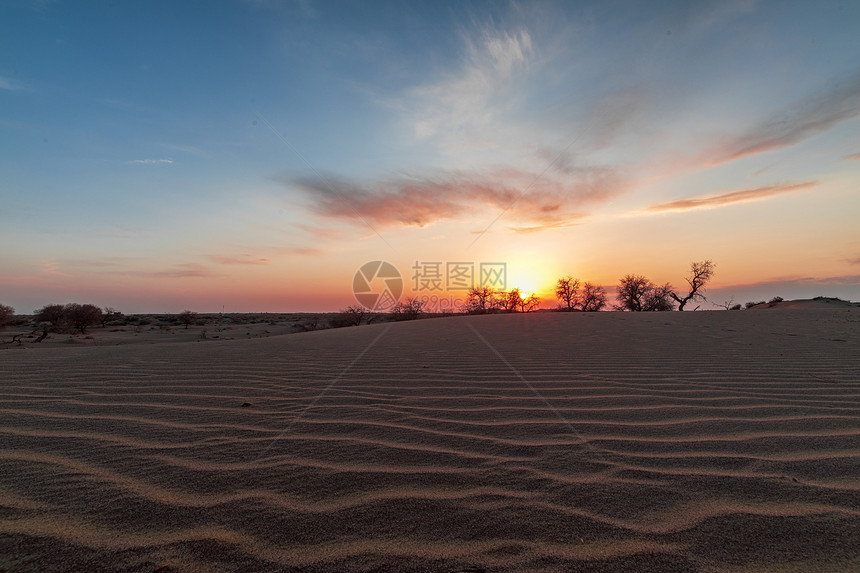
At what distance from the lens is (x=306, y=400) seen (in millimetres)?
3256

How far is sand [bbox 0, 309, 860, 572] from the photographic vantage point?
1.38 meters

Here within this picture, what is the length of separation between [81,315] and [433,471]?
848 inches

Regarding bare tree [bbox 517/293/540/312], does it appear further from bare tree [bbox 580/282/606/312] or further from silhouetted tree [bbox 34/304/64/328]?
silhouetted tree [bbox 34/304/64/328]

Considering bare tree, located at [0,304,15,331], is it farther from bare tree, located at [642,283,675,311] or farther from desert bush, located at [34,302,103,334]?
bare tree, located at [642,283,675,311]

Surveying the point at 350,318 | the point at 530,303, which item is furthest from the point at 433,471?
the point at 530,303

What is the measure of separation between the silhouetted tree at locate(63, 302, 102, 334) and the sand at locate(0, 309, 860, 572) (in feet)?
55.0

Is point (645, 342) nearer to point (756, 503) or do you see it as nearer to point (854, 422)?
point (854, 422)

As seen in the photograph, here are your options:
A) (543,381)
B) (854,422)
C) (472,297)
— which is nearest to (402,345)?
(543,381)

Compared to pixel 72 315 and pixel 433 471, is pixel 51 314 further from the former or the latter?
pixel 433 471

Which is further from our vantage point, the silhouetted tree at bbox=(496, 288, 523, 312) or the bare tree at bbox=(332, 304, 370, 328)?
the silhouetted tree at bbox=(496, 288, 523, 312)

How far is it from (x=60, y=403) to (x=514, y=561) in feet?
12.1

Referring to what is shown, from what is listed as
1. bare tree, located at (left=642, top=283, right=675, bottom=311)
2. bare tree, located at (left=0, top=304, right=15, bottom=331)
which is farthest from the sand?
bare tree, located at (left=642, top=283, right=675, bottom=311)

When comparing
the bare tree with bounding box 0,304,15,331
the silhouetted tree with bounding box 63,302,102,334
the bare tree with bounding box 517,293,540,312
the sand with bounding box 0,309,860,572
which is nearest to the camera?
the sand with bounding box 0,309,860,572

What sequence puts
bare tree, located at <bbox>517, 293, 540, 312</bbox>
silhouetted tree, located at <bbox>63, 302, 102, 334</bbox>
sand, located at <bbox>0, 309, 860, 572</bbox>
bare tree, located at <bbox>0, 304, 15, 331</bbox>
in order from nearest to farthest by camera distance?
sand, located at <bbox>0, 309, 860, 572</bbox>, bare tree, located at <bbox>0, 304, 15, 331</bbox>, silhouetted tree, located at <bbox>63, 302, 102, 334</bbox>, bare tree, located at <bbox>517, 293, 540, 312</bbox>
